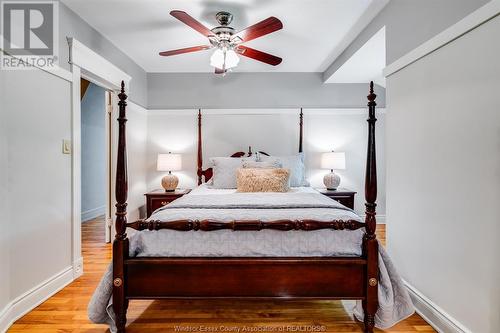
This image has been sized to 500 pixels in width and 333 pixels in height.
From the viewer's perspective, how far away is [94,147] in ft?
17.2

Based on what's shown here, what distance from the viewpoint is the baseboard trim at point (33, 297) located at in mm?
1868

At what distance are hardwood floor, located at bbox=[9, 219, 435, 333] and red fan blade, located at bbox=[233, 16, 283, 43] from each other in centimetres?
216

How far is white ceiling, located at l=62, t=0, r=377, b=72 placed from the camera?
2.46 m

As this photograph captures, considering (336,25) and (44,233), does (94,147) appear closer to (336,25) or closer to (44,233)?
(44,233)

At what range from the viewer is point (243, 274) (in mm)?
1754

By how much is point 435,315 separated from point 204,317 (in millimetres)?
1531

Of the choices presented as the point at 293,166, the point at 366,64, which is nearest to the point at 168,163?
the point at 293,166

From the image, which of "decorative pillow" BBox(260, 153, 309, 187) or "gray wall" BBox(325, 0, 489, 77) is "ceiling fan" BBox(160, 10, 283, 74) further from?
"decorative pillow" BBox(260, 153, 309, 187)

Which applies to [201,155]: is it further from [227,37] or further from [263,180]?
[227,37]


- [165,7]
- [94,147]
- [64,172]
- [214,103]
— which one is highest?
[165,7]

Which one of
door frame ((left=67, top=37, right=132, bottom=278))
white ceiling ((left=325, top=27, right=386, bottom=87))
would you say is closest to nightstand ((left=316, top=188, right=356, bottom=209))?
white ceiling ((left=325, top=27, right=386, bottom=87))

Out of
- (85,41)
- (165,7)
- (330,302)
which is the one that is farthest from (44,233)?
(330,302)

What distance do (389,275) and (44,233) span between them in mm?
2561

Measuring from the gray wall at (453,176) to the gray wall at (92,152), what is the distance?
15.7 feet
